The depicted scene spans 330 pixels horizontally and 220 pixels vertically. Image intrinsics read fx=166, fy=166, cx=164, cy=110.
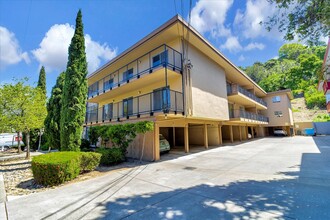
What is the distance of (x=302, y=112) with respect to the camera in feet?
154

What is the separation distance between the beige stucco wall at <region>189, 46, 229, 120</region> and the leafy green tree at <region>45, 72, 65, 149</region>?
10.6 metres

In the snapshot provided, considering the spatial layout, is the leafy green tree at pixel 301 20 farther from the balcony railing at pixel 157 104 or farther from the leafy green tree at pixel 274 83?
the leafy green tree at pixel 274 83

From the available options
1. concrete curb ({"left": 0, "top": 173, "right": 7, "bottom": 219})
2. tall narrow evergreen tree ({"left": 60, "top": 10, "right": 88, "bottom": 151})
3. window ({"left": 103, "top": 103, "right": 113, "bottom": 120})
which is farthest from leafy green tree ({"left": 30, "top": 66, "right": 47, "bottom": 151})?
concrete curb ({"left": 0, "top": 173, "right": 7, "bottom": 219})

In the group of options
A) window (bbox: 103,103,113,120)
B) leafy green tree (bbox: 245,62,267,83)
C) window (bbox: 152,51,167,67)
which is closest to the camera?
window (bbox: 152,51,167,67)

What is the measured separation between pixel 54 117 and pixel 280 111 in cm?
3460

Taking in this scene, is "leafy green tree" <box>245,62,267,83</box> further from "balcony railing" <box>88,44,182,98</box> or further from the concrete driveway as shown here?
the concrete driveway

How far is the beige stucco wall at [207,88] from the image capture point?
12.4m

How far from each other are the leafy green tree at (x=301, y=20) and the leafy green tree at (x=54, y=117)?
14661 mm

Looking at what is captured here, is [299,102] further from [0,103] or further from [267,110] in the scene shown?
[0,103]

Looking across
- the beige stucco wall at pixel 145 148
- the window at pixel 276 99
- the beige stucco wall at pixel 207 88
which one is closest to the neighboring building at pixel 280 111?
the window at pixel 276 99

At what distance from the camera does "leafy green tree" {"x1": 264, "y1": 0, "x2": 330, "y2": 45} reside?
16.7 ft

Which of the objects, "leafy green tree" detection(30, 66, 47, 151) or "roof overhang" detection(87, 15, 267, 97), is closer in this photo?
"roof overhang" detection(87, 15, 267, 97)

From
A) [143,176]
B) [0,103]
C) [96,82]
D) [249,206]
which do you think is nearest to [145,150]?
[143,176]

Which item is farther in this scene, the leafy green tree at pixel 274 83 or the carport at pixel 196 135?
the leafy green tree at pixel 274 83
